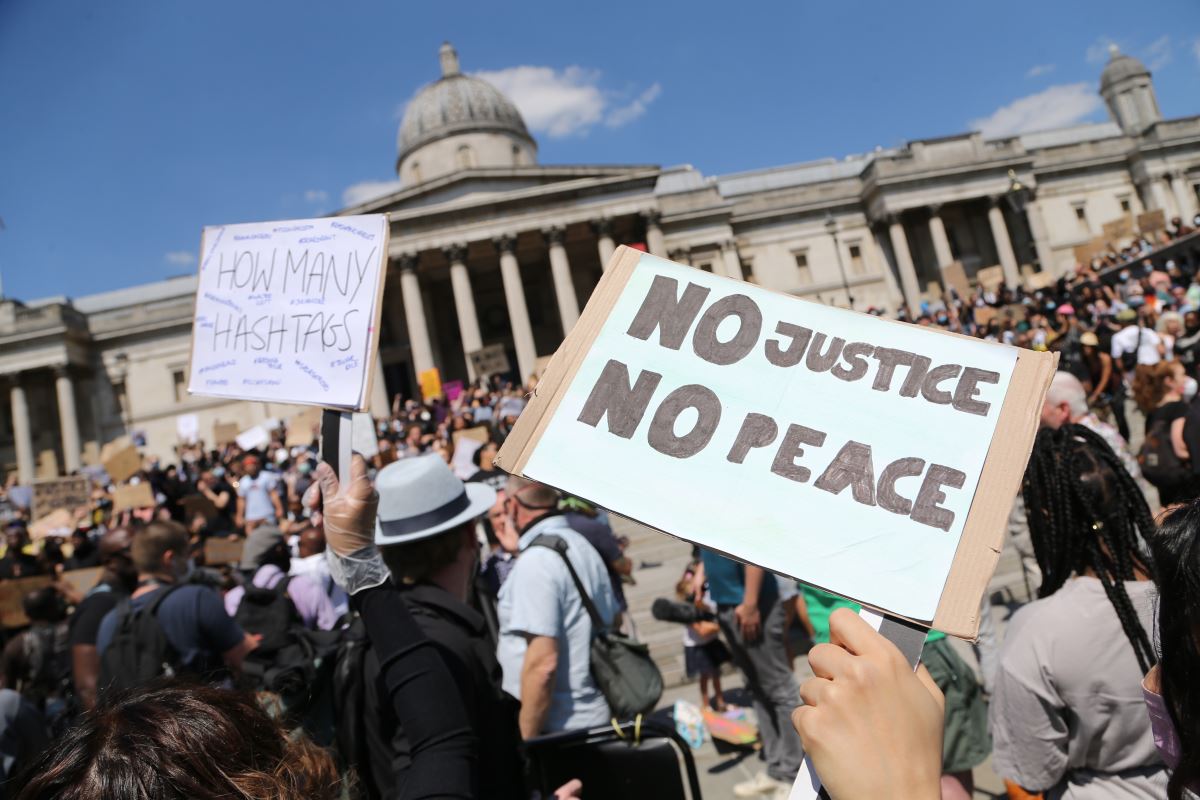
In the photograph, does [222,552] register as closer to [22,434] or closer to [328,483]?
[328,483]

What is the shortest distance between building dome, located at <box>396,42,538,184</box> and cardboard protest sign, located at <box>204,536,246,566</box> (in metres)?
36.0

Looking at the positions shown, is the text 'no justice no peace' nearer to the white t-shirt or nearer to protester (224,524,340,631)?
protester (224,524,340,631)

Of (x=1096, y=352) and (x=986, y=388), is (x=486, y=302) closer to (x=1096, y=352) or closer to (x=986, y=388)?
(x=1096, y=352)

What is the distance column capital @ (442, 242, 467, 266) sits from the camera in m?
34.3

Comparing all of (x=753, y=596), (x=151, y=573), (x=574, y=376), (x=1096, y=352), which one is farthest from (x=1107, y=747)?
(x=1096, y=352)

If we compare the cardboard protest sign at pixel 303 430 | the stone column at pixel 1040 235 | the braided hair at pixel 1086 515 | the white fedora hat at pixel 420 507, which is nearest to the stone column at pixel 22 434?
the cardboard protest sign at pixel 303 430

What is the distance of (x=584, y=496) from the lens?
1.52 m

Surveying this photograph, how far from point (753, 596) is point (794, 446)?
3010 millimetres

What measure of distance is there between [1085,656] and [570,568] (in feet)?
5.92

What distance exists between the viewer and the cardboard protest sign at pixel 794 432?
1381 mm

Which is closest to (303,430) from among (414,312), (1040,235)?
(414,312)

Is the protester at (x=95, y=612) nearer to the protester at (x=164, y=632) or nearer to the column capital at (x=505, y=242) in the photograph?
the protester at (x=164, y=632)

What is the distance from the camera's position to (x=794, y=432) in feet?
4.97

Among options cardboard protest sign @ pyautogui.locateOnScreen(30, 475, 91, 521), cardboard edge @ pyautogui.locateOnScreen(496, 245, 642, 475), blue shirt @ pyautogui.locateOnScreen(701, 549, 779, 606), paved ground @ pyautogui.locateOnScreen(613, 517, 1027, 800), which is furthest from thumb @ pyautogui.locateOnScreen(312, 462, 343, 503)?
cardboard protest sign @ pyautogui.locateOnScreen(30, 475, 91, 521)
